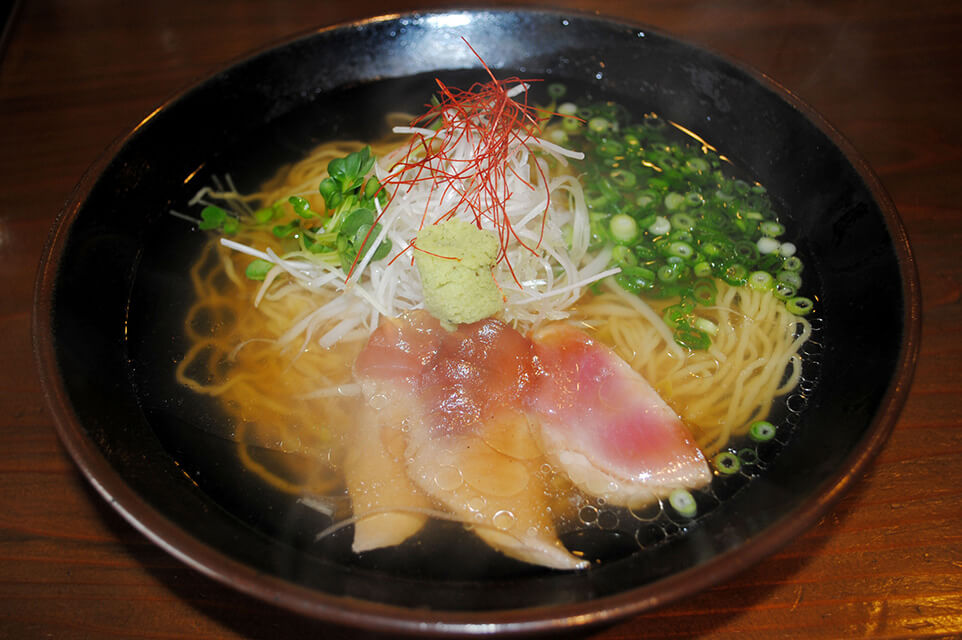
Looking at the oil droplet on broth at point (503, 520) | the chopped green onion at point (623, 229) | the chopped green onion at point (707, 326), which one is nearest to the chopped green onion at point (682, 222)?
the chopped green onion at point (623, 229)

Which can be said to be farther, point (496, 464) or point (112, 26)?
point (112, 26)

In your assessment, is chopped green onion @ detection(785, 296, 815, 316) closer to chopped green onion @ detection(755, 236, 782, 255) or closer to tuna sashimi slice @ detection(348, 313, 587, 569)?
chopped green onion @ detection(755, 236, 782, 255)

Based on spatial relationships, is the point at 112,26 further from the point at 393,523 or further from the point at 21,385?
the point at 393,523

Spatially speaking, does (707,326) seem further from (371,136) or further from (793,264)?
(371,136)

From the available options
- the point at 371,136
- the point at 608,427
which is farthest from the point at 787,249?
the point at 371,136

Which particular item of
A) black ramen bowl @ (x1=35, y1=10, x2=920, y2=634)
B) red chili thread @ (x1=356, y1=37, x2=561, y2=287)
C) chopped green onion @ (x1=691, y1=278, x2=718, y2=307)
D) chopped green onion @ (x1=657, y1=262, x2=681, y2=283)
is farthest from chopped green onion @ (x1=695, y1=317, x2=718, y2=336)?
red chili thread @ (x1=356, y1=37, x2=561, y2=287)

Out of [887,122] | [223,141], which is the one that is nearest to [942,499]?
[887,122]

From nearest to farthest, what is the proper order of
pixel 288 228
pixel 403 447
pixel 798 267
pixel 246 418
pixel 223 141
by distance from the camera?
pixel 403 447 → pixel 246 418 → pixel 798 267 → pixel 288 228 → pixel 223 141
